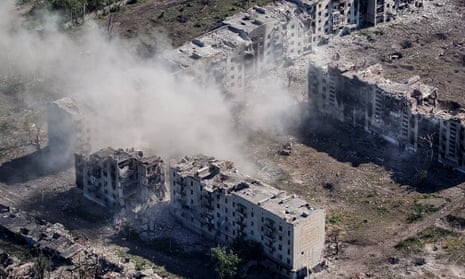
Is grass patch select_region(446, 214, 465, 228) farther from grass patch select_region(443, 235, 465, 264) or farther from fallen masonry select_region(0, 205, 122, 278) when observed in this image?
fallen masonry select_region(0, 205, 122, 278)

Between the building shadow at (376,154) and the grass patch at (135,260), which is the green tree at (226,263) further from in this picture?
the building shadow at (376,154)

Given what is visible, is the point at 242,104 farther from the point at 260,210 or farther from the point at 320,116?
the point at 260,210

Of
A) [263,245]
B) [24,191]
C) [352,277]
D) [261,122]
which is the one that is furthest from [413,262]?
[24,191]

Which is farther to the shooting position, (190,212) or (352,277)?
(190,212)

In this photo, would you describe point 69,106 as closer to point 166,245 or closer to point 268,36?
point 166,245

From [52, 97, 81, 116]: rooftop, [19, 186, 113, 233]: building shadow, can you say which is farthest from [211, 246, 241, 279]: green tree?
[52, 97, 81, 116]: rooftop

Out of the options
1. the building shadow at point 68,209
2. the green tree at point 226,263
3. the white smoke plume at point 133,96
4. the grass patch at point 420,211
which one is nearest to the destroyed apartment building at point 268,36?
the white smoke plume at point 133,96
